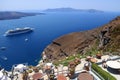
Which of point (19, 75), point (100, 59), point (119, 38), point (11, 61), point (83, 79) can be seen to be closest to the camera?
point (83, 79)

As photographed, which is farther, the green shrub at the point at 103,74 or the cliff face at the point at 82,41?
the cliff face at the point at 82,41

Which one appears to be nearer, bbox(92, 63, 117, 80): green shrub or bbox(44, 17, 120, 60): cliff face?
bbox(92, 63, 117, 80): green shrub

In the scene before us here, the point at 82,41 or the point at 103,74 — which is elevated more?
the point at 103,74

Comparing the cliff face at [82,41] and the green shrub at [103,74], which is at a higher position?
the green shrub at [103,74]

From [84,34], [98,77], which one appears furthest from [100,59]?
[84,34]

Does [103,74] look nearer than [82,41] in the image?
Yes

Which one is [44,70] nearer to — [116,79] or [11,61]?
[116,79]

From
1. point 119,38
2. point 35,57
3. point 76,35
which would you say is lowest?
point 35,57

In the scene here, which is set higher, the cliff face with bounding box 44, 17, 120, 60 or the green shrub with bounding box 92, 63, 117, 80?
the green shrub with bounding box 92, 63, 117, 80
